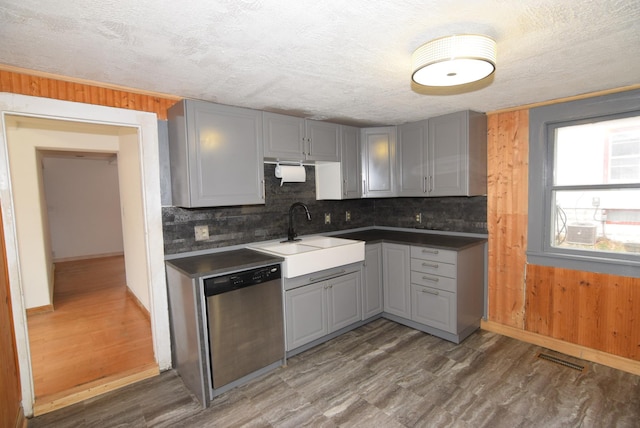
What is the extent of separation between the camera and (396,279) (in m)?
3.28

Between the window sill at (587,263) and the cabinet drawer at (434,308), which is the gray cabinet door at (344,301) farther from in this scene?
the window sill at (587,263)

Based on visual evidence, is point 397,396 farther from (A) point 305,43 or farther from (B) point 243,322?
(A) point 305,43

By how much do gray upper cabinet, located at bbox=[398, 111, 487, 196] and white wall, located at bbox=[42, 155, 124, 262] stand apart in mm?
6334

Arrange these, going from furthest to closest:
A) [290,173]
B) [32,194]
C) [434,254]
A: [32,194], [290,173], [434,254]

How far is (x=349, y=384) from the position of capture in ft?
7.70

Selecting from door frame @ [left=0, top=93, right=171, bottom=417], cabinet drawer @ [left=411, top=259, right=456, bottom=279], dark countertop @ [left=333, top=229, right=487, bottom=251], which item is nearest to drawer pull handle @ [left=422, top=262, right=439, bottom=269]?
cabinet drawer @ [left=411, top=259, right=456, bottom=279]

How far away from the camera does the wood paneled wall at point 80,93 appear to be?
1924mm

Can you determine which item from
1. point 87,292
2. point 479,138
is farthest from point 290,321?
point 87,292

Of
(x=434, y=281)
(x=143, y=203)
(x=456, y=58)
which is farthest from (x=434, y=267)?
(x=143, y=203)

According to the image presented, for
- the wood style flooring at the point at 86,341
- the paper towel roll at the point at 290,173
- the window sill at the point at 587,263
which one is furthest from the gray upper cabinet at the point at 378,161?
the wood style flooring at the point at 86,341

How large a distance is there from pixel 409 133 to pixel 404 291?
1686mm

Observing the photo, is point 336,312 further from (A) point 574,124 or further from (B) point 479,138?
(A) point 574,124

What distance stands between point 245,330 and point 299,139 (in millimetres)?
1744

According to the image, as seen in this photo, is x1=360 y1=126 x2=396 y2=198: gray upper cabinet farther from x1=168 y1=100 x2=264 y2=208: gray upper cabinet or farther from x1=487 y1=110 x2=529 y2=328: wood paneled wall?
x1=168 y1=100 x2=264 y2=208: gray upper cabinet
